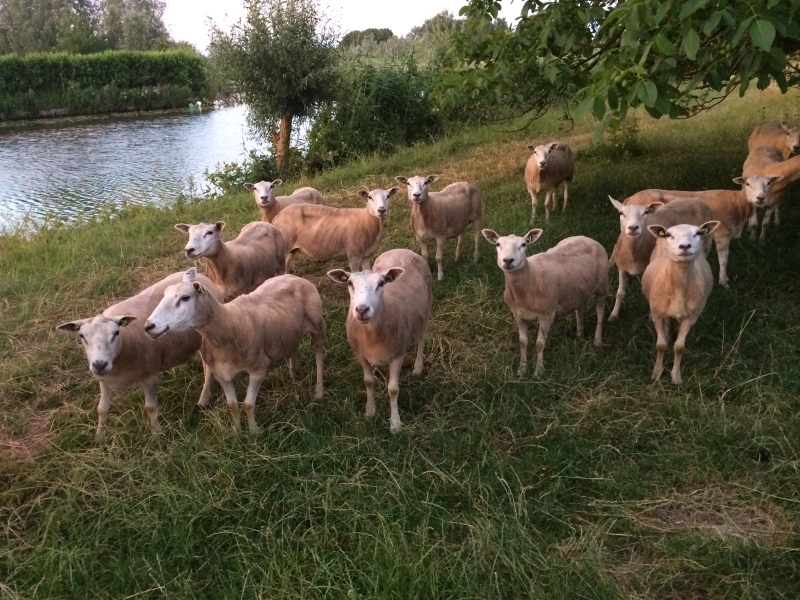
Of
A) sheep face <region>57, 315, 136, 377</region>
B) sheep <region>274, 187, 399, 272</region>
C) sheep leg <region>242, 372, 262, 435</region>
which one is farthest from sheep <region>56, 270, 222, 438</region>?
sheep <region>274, 187, 399, 272</region>

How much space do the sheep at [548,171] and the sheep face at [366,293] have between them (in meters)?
5.13

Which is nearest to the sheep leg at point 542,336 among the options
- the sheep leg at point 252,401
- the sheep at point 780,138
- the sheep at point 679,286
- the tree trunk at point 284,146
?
the sheep at point 679,286

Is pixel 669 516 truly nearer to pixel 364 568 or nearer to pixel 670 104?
pixel 364 568

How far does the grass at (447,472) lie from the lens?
317 cm

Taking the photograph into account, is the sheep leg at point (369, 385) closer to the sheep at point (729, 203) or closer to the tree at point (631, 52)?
the tree at point (631, 52)

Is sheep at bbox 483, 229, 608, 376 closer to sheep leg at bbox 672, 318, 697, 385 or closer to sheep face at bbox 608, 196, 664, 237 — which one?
sheep face at bbox 608, 196, 664, 237

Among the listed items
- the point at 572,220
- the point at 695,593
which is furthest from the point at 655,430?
the point at 572,220

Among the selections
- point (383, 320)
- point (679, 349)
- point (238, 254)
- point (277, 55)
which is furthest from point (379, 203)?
point (277, 55)

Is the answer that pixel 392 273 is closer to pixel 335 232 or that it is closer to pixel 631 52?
pixel 631 52

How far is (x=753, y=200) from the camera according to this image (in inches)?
274

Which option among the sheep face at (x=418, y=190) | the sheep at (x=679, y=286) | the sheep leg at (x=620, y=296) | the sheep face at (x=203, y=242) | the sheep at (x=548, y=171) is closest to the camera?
the sheep at (x=679, y=286)

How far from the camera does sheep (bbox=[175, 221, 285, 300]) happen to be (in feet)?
20.0

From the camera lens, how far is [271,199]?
344 inches

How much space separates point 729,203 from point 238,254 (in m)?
5.84
